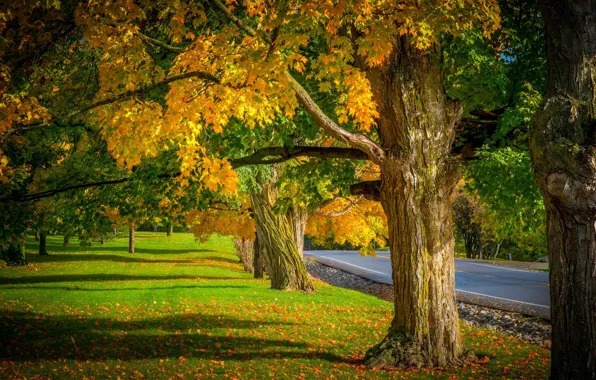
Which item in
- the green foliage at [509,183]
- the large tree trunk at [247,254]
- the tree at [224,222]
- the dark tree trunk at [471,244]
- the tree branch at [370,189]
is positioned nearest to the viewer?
the green foliage at [509,183]

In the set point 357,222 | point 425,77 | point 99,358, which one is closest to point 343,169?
point 425,77

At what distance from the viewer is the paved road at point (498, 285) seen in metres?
20.7

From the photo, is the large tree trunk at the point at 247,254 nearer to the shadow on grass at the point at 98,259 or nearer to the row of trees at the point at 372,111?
the shadow on grass at the point at 98,259

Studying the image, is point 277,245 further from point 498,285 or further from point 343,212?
point 498,285

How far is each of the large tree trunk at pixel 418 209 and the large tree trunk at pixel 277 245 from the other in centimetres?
1231

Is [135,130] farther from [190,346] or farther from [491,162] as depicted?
[491,162]

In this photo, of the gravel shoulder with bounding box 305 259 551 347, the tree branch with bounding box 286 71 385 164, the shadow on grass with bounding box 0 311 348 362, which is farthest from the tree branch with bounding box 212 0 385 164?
the gravel shoulder with bounding box 305 259 551 347

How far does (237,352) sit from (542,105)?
755cm

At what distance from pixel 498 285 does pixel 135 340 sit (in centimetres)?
1919

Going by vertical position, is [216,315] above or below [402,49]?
below

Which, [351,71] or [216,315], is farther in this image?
[216,315]

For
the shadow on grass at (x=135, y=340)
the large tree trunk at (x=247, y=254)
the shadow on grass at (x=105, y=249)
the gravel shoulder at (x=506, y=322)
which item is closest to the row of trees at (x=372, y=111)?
the shadow on grass at (x=135, y=340)

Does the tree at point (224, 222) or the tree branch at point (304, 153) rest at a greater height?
the tree branch at point (304, 153)

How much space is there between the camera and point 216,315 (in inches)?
646
